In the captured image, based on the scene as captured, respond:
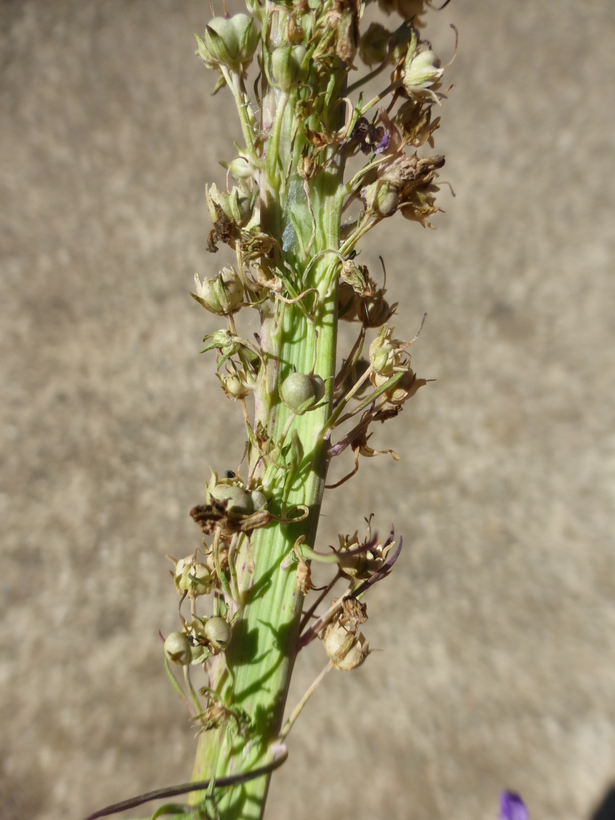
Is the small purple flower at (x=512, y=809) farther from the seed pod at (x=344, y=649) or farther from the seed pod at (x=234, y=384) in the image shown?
the seed pod at (x=234, y=384)

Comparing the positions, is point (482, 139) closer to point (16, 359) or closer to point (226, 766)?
point (16, 359)

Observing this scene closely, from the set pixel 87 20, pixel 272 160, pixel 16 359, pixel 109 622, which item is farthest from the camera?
pixel 87 20

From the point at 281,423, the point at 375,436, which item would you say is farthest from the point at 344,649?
the point at 375,436

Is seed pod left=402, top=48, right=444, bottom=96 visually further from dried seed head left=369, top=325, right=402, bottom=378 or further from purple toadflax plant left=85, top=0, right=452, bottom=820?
dried seed head left=369, top=325, right=402, bottom=378

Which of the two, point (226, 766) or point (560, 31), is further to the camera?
point (560, 31)

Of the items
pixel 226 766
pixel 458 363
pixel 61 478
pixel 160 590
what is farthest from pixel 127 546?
pixel 226 766

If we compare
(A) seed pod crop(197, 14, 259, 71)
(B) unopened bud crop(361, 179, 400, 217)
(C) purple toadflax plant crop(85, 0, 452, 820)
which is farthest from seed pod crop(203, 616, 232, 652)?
(A) seed pod crop(197, 14, 259, 71)

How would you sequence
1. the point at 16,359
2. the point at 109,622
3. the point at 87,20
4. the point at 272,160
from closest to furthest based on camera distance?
the point at 272,160 < the point at 109,622 < the point at 16,359 < the point at 87,20
